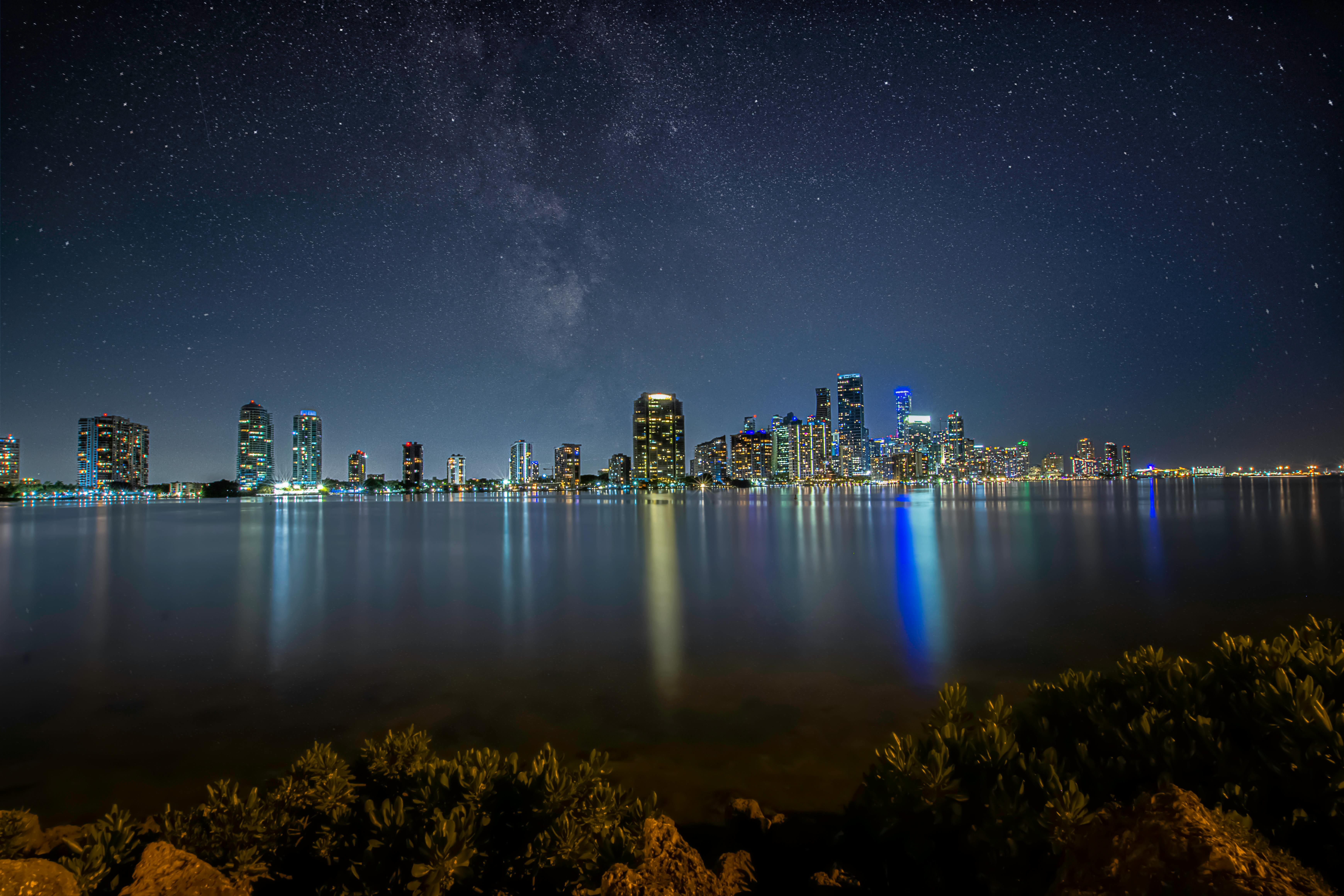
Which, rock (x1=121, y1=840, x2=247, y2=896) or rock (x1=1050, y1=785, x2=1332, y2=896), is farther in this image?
rock (x1=121, y1=840, x2=247, y2=896)

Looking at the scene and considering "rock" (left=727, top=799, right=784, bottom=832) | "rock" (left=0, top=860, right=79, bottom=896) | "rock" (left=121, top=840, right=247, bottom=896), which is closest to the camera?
"rock" (left=0, top=860, right=79, bottom=896)

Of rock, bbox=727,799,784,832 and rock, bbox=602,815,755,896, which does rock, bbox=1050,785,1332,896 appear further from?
rock, bbox=727,799,784,832

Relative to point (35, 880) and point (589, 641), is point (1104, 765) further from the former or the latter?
point (589, 641)

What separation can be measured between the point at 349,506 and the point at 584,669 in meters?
130

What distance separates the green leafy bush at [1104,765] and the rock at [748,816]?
3.41 feet

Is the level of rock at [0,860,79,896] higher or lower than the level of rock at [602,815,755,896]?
higher

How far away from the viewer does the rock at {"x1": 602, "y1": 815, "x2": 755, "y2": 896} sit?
12.6 feet

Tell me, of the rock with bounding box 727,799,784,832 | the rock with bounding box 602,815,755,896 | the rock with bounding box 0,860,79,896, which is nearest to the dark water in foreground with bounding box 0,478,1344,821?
the rock with bounding box 727,799,784,832

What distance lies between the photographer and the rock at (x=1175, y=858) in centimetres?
272

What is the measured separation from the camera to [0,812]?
490cm

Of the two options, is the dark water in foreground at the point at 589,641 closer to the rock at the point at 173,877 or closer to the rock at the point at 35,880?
the rock at the point at 173,877

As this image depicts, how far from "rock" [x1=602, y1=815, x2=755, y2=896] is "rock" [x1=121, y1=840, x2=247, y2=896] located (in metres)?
2.53

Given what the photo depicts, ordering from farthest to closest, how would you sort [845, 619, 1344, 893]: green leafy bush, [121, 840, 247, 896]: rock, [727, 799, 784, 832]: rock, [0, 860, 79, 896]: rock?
[727, 799, 784, 832]: rock, [121, 840, 247, 896]: rock, [0, 860, 79, 896]: rock, [845, 619, 1344, 893]: green leafy bush

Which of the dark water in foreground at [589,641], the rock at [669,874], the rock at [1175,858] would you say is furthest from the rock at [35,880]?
the rock at [1175,858]
